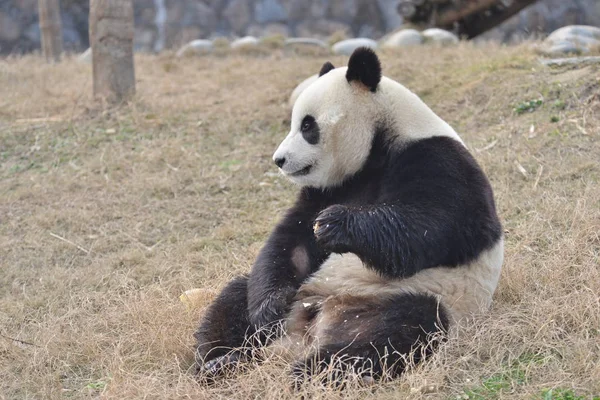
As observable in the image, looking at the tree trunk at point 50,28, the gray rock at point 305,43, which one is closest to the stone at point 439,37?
the gray rock at point 305,43

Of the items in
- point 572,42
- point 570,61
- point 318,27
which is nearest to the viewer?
point 570,61

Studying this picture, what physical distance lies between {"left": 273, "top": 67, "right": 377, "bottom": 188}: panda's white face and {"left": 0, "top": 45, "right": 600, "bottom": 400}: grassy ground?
976 mm

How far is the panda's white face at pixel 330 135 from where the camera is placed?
3627 mm

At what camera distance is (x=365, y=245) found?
318cm

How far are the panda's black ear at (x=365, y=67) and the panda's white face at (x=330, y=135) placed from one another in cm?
5

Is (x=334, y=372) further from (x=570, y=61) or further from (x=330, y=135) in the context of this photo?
(x=570, y=61)

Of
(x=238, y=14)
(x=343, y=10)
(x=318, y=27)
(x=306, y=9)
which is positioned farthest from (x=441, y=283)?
(x=238, y=14)

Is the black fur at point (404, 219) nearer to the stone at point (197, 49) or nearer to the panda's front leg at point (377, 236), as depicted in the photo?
the panda's front leg at point (377, 236)

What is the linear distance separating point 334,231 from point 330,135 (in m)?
0.66

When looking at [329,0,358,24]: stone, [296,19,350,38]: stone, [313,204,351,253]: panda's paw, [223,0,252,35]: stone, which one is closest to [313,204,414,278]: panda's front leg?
[313,204,351,253]: panda's paw

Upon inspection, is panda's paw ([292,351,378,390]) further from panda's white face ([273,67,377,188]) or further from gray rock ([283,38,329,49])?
gray rock ([283,38,329,49])

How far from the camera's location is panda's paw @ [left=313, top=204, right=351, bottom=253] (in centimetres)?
317

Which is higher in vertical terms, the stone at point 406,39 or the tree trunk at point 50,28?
the stone at point 406,39

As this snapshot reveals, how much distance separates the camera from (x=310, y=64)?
9.80 m
